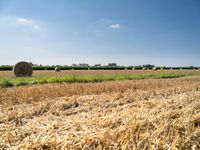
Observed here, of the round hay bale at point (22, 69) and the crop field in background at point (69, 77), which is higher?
the round hay bale at point (22, 69)

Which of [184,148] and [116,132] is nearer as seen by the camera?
[184,148]

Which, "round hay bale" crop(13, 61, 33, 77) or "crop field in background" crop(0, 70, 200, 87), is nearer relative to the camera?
"crop field in background" crop(0, 70, 200, 87)

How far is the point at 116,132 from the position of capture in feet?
9.34

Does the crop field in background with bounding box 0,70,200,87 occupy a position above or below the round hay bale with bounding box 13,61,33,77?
below

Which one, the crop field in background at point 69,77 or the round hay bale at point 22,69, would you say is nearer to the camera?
the crop field in background at point 69,77

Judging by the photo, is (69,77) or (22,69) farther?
(22,69)

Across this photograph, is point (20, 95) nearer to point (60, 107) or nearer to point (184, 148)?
point (60, 107)

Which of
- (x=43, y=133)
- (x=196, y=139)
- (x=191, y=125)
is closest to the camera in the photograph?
(x=196, y=139)

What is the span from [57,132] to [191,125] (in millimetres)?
1925

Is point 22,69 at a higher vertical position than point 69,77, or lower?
higher

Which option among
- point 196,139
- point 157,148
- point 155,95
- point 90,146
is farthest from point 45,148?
point 155,95

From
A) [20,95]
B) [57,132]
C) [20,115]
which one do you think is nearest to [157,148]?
[57,132]

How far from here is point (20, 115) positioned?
436 centimetres

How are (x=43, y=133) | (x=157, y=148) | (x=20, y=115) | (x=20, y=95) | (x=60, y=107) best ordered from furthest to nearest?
→ (x=20, y=95) → (x=60, y=107) → (x=20, y=115) → (x=43, y=133) → (x=157, y=148)
